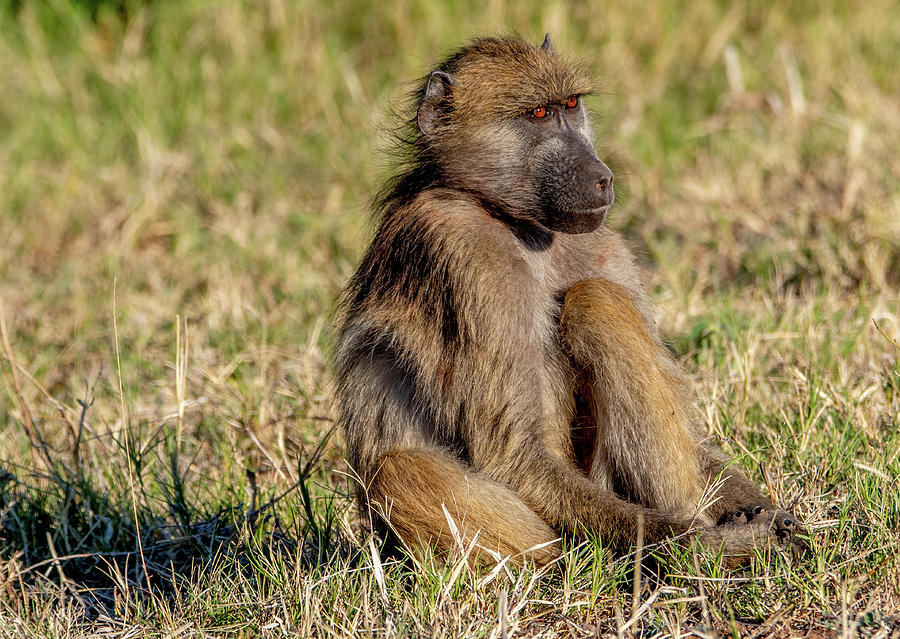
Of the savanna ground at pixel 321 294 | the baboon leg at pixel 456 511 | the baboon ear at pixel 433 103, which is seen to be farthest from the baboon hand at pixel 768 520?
the baboon ear at pixel 433 103

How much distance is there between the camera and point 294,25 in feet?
27.0

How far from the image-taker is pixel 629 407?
3.07 meters

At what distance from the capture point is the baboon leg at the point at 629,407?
121 inches

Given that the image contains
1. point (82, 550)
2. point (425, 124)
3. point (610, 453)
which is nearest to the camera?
point (610, 453)

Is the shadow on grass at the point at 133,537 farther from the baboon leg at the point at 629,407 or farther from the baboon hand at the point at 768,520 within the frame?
the baboon hand at the point at 768,520

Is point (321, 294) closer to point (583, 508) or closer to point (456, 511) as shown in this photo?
point (456, 511)

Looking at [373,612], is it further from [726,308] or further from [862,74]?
[862,74]

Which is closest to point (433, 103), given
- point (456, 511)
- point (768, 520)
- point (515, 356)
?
point (515, 356)

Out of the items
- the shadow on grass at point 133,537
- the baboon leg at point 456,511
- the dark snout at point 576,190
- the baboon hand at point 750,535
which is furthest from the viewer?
the shadow on grass at point 133,537

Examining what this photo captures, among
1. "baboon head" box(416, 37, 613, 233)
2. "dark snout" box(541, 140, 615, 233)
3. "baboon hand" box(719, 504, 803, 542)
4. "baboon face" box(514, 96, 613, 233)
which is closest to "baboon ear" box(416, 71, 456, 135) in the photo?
"baboon head" box(416, 37, 613, 233)

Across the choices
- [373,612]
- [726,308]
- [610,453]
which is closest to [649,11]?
[726,308]

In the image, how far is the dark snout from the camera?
3242mm

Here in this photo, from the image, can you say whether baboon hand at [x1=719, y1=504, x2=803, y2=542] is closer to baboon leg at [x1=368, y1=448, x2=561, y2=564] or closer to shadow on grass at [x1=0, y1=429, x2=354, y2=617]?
baboon leg at [x1=368, y1=448, x2=561, y2=564]

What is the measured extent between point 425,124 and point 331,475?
4.49 ft
